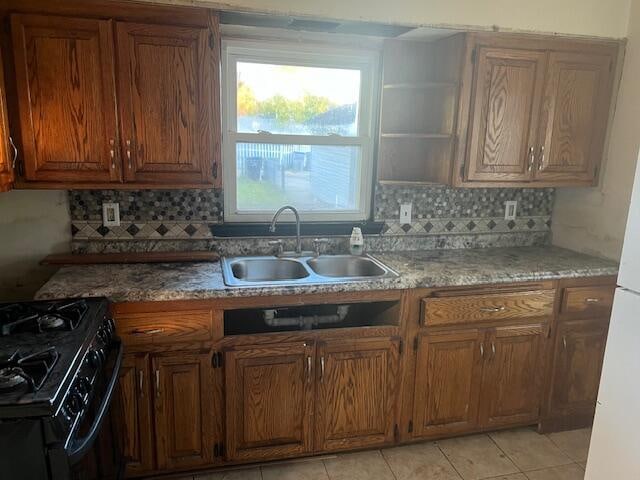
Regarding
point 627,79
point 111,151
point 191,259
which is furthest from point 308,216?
point 627,79

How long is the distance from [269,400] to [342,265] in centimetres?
84

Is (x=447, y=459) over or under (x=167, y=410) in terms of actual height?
under

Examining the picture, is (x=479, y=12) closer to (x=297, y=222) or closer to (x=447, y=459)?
(x=297, y=222)

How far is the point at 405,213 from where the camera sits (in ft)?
9.00

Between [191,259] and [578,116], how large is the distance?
222cm

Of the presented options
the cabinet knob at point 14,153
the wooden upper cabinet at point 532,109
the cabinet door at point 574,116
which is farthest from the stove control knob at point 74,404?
the cabinet door at point 574,116

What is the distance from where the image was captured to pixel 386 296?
216 cm

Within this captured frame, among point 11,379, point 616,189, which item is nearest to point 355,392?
point 11,379

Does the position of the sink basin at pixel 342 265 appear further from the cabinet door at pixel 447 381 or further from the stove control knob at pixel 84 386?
the stove control knob at pixel 84 386

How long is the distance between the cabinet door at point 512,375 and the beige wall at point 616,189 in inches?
27.5

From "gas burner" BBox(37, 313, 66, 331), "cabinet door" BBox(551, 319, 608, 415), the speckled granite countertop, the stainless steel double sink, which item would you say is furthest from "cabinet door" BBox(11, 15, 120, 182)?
"cabinet door" BBox(551, 319, 608, 415)

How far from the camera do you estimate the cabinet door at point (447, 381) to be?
227 centimetres

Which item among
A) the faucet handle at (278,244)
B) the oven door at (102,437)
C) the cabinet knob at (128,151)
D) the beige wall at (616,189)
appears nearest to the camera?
the oven door at (102,437)

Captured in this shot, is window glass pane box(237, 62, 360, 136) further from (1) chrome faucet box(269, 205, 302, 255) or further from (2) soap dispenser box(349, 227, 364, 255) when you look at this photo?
(2) soap dispenser box(349, 227, 364, 255)
